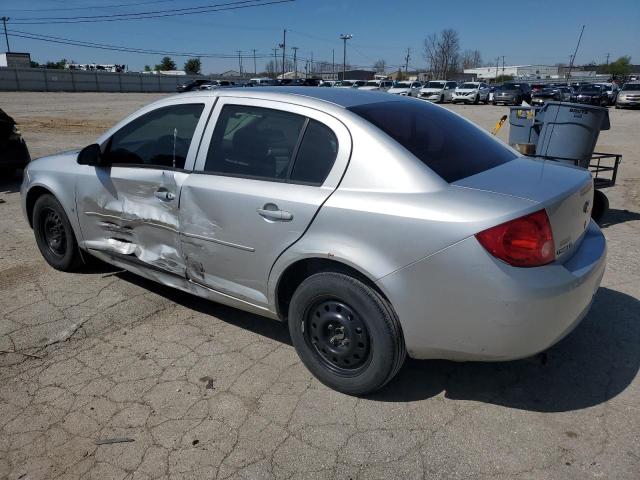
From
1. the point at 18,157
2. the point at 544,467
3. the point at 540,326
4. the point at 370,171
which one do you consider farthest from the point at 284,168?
the point at 18,157

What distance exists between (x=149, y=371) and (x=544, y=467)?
2.24 metres

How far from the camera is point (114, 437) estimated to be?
2.60 meters

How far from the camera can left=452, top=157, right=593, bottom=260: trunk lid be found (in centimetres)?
253

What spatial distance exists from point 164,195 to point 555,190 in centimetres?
240

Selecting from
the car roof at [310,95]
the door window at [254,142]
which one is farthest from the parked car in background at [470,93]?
the door window at [254,142]

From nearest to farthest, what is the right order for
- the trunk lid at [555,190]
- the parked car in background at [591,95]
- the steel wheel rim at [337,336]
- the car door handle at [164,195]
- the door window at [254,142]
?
the trunk lid at [555,190], the steel wheel rim at [337,336], the door window at [254,142], the car door handle at [164,195], the parked car in background at [591,95]

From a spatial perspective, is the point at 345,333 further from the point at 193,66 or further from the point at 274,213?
the point at 193,66

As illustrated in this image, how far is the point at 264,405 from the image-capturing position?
2842 mm

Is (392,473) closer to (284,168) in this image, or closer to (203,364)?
(203,364)

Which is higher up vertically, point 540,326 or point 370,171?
point 370,171

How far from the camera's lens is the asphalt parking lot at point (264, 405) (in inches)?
94.8

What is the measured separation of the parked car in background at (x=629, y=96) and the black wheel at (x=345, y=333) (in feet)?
121

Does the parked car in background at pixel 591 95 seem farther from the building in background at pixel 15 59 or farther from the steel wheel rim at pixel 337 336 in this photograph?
the building in background at pixel 15 59

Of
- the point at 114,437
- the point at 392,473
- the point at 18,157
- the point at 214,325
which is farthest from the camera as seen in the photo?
the point at 18,157
